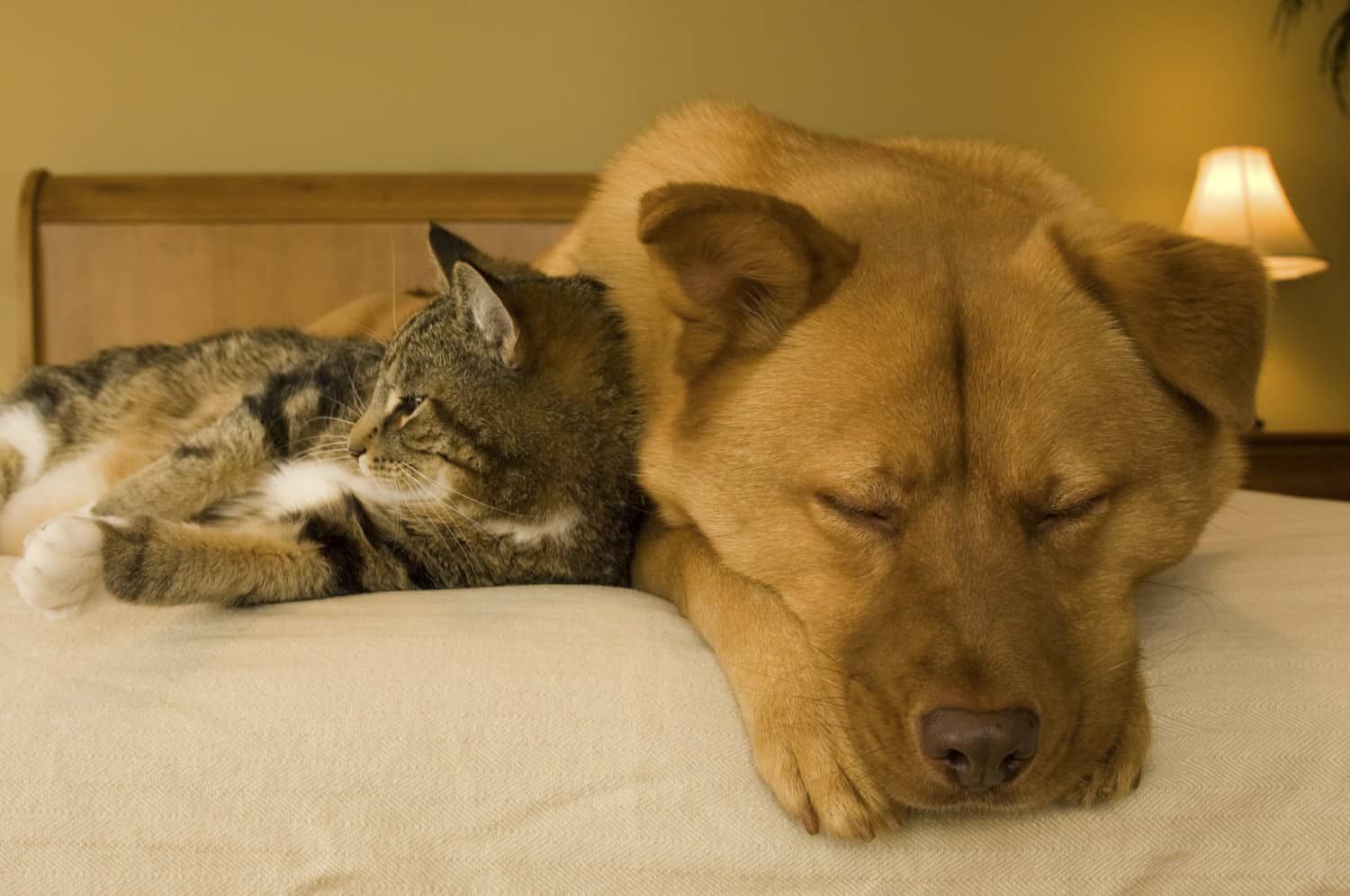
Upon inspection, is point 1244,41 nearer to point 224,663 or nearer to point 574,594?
point 574,594

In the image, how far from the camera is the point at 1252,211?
378 cm

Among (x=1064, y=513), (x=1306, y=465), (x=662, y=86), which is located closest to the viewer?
(x=1064, y=513)

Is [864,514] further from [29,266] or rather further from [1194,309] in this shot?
[29,266]

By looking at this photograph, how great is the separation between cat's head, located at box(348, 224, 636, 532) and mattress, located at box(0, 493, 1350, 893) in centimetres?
48

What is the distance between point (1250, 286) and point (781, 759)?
80 cm

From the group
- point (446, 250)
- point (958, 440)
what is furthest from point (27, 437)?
point (958, 440)

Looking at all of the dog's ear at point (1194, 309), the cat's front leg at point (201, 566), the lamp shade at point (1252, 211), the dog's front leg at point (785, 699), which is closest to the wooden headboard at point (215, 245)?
the lamp shade at point (1252, 211)

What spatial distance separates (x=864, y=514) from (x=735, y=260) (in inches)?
13.3

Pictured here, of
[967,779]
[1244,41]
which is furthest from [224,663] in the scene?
[1244,41]

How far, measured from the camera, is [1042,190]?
1869 mm

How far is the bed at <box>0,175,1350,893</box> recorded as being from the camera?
3.19 feet

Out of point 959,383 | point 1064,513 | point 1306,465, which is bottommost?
point 1306,465

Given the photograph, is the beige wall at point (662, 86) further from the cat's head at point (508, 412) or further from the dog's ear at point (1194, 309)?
the dog's ear at point (1194, 309)

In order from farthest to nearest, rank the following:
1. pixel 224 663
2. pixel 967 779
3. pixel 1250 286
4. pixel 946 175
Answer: pixel 946 175
pixel 1250 286
pixel 224 663
pixel 967 779
